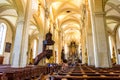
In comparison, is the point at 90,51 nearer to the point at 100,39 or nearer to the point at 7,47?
the point at 100,39

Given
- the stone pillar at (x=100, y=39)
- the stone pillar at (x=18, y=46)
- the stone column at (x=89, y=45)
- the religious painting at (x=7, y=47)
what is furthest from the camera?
the religious painting at (x=7, y=47)

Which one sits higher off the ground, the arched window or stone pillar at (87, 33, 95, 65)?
the arched window

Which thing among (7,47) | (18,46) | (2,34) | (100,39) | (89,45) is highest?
(2,34)

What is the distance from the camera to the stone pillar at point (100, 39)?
6.43m

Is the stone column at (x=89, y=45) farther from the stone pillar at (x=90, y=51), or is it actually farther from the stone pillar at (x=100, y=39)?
the stone pillar at (x=100, y=39)

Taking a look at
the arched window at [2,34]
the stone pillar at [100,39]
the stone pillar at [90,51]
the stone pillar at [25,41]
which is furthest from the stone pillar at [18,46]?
the arched window at [2,34]

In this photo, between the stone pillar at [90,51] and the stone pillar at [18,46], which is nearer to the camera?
the stone pillar at [18,46]

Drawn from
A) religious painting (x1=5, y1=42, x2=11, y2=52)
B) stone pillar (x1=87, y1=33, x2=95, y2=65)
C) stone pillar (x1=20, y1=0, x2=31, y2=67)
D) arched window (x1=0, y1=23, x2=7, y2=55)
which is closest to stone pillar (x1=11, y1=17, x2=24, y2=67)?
stone pillar (x1=20, y1=0, x2=31, y2=67)

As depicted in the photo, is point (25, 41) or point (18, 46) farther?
point (25, 41)

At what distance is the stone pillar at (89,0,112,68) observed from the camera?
6.43m

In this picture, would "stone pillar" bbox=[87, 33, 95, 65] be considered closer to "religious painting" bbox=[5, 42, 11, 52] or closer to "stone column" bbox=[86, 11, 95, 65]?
"stone column" bbox=[86, 11, 95, 65]

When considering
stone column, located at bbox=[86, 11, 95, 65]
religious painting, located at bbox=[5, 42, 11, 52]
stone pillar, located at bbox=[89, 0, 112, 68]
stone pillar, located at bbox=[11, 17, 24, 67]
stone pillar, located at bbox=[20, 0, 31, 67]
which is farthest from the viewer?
religious painting, located at bbox=[5, 42, 11, 52]

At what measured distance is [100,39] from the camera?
6.81 metres

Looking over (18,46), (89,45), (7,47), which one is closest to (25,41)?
(18,46)
